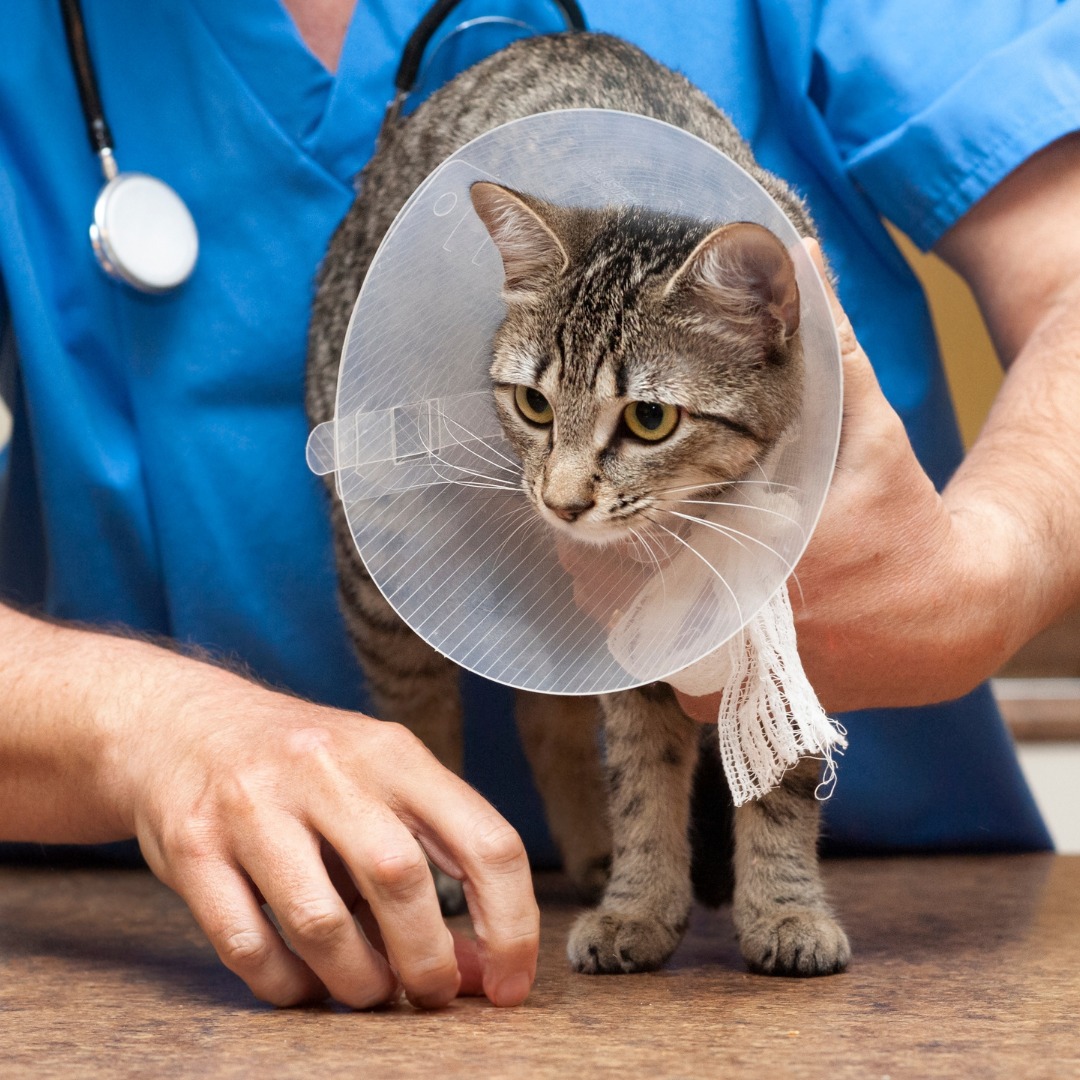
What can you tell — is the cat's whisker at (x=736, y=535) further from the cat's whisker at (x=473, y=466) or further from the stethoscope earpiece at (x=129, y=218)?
the stethoscope earpiece at (x=129, y=218)

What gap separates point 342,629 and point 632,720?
0.42m

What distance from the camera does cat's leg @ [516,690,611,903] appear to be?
122cm

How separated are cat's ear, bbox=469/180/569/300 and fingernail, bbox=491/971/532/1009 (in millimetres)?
427

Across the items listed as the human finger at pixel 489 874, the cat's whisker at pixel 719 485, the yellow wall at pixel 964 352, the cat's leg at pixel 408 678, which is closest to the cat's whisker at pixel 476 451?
the cat's whisker at pixel 719 485

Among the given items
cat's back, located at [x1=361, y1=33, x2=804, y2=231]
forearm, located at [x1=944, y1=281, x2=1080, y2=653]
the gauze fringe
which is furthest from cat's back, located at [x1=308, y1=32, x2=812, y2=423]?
the gauze fringe

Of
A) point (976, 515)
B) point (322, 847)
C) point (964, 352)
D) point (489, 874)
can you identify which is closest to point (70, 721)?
point (322, 847)

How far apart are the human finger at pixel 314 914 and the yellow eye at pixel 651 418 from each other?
310 mm

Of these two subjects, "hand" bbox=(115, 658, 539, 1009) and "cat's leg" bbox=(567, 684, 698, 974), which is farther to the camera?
"cat's leg" bbox=(567, 684, 698, 974)

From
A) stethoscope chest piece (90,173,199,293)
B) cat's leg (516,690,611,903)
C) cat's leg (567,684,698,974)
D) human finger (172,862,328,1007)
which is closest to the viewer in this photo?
human finger (172,862,328,1007)

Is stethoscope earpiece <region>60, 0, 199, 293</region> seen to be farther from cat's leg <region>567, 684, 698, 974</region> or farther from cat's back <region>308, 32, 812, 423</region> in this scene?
cat's leg <region>567, 684, 698, 974</region>

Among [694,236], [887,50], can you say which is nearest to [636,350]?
[694,236]

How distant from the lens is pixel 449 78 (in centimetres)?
125

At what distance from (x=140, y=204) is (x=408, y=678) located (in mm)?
514

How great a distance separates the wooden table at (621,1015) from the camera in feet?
1.92
